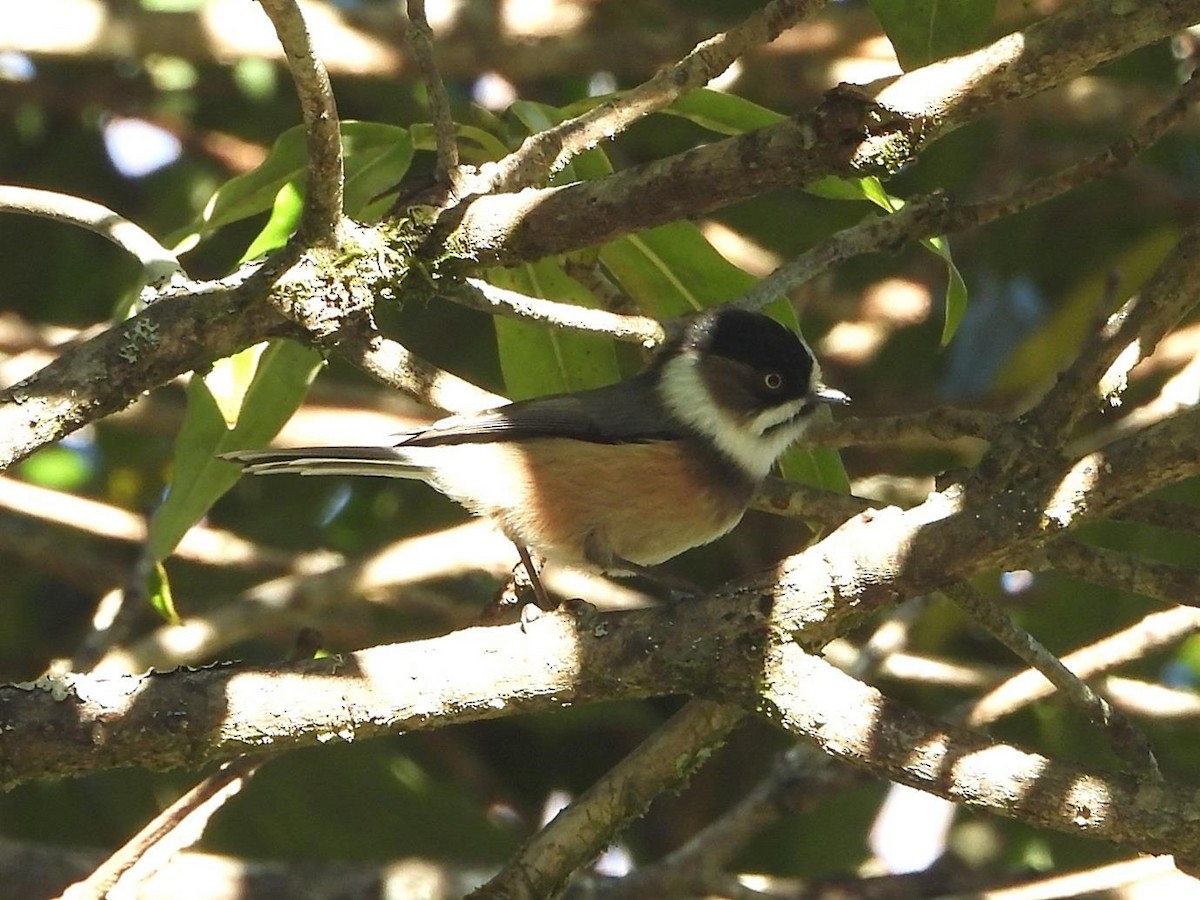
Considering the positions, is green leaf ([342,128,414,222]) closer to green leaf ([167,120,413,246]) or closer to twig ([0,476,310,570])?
green leaf ([167,120,413,246])

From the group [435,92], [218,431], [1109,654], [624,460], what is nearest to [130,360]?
[435,92]

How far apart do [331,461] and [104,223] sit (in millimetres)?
1030

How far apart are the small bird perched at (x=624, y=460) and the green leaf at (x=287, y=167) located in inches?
28.1

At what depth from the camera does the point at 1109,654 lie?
12.8 ft

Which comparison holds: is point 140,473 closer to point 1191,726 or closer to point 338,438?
point 338,438

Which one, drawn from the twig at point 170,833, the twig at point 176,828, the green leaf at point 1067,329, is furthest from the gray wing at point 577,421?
the green leaf at point 1067,329

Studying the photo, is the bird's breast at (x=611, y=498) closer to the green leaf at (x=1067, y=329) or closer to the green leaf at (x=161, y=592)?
the green leaf at (x=161, y=592)

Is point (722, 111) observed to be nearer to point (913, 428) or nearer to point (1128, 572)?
point (913, 428)

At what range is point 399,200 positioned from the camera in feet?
11.1

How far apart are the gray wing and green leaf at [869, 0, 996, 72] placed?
1.31m

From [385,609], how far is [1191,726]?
3068mm

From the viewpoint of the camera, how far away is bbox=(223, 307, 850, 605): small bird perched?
420 cm

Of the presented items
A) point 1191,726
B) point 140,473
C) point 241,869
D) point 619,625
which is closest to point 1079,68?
point 619,625

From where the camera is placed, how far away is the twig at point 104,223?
10.2 ft
